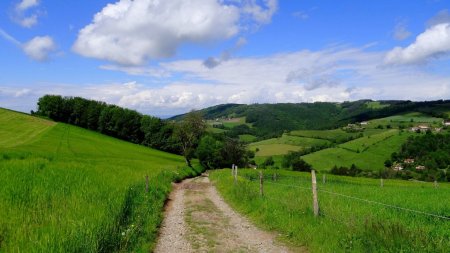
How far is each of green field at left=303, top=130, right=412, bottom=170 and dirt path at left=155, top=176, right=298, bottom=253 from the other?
12620cm

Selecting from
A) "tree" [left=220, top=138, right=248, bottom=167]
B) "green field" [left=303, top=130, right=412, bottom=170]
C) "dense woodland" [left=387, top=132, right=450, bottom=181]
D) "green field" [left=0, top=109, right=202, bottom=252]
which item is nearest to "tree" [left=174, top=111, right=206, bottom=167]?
"tree" [left=220, top=138, right=248, bottom=167]

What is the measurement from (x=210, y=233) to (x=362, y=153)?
5880 inches

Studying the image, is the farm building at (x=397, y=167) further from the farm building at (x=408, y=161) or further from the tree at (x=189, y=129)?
the tree at (x=189, y=129)

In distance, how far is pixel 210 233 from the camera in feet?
48.1

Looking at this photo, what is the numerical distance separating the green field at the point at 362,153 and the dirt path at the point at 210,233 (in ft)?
414

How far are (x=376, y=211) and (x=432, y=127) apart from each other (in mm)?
187747

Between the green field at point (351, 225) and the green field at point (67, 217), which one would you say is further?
the green field at point (351, 225)

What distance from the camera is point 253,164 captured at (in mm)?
149875

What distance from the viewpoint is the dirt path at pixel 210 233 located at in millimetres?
12445

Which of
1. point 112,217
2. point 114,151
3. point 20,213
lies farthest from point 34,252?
point 114,151

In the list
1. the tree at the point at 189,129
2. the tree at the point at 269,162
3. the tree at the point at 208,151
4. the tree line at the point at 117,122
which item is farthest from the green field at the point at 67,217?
the tree at the point at 269,162

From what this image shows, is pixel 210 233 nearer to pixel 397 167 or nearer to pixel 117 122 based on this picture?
pixel 117 122

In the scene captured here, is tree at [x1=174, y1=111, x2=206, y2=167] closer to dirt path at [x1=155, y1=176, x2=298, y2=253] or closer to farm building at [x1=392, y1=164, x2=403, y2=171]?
dirt path at [x1=155, y1=176, x2=298, y2=253]

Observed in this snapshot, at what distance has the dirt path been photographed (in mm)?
12445
